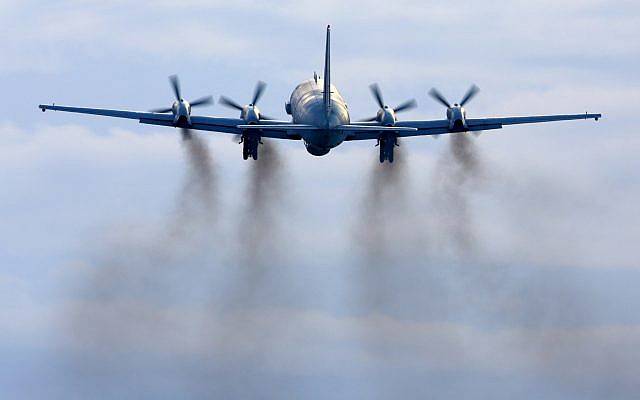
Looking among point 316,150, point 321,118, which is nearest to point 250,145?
point 316,150

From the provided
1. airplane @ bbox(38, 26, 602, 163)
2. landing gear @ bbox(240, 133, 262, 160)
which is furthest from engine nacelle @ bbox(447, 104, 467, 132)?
landing gear @ bbox(240, 133, 262, 160)

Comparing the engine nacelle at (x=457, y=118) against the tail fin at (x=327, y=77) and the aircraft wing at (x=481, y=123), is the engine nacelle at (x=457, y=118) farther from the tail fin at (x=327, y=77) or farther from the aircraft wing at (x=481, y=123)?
the tail fin at (x=327, y=77)

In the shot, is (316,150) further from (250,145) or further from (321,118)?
(250,145)

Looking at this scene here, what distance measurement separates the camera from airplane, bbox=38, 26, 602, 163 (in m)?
119

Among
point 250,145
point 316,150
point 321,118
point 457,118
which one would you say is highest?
point 457,118

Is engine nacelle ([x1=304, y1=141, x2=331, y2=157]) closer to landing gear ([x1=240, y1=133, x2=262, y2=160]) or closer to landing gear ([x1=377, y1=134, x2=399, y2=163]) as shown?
landing gear ([x1=240, y1=133, x2=262, y2=160])

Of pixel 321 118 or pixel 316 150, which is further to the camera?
pixel 316 150

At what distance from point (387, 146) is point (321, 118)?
23.1 feet

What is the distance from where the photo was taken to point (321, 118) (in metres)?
120

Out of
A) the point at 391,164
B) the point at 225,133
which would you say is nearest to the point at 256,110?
the point at 225,133

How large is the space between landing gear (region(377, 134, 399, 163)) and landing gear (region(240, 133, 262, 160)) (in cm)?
890

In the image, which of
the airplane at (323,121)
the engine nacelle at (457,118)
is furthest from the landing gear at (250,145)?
the engine nacelle at (457,118)

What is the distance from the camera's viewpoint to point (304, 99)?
126 m

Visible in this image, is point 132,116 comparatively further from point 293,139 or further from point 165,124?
point 293,139
